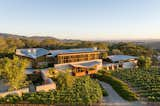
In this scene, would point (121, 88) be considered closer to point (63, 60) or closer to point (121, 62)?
point (63, 60)

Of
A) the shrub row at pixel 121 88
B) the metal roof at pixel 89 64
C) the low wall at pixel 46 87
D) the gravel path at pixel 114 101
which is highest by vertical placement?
the metal roof at pixel 89 64

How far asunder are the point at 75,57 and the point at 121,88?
13532 millimetres

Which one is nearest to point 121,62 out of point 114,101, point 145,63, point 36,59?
point 145,63

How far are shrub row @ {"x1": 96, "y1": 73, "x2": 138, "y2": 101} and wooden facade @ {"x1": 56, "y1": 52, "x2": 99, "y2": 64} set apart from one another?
5334mm

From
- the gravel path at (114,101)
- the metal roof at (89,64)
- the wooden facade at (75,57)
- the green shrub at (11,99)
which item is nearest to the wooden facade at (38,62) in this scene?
the wooden facade at (75,57)

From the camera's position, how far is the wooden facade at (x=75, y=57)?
3554 cm

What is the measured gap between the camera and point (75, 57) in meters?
37.3

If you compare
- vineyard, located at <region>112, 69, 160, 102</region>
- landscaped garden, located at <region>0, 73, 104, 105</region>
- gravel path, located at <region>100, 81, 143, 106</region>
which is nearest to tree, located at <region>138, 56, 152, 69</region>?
vineyard, located at <region>112, 69, 160, 102</region>

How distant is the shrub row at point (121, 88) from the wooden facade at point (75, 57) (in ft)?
17.5

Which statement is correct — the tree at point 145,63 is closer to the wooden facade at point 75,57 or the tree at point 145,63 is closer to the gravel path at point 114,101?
the wooden facade at point 75,57

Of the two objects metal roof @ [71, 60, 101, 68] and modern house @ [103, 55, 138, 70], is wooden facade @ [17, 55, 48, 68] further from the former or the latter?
modern house @ [103, 55, 138, 70]

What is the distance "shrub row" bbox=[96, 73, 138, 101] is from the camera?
901 inches

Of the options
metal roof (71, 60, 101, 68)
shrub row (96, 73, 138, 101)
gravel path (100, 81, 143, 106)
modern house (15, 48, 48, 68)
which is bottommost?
gravel path (100, 81, 143, 106)

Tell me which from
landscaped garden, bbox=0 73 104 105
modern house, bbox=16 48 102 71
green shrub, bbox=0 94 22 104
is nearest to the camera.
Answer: green shrub, bbox=0 94 22 104
